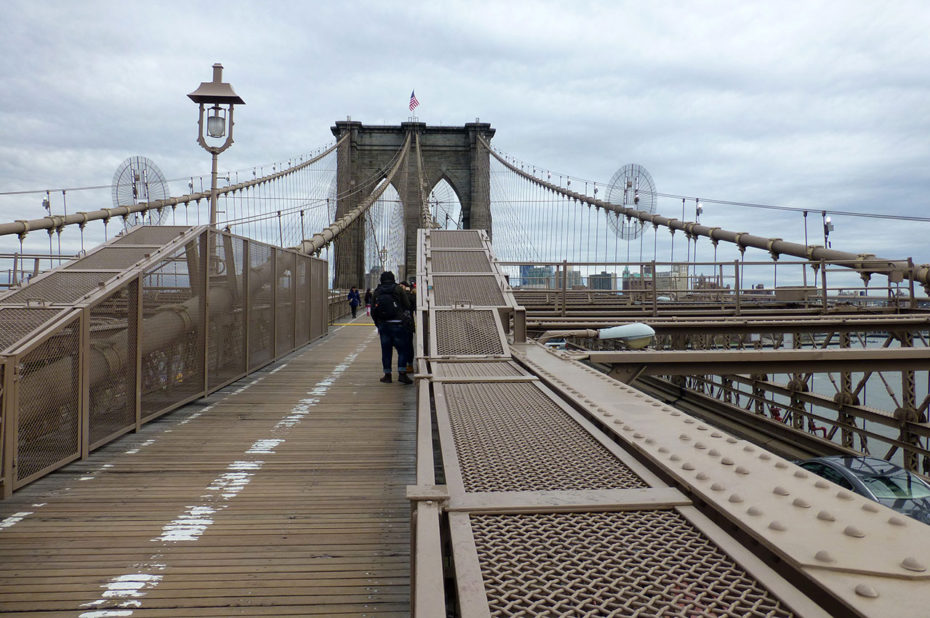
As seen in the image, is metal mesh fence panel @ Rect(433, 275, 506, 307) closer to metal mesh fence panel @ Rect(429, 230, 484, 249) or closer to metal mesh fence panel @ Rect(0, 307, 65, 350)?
metal mesh fence panel @ Rect(429, 230, 484, 249)

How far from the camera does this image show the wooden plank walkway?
2.50 meters

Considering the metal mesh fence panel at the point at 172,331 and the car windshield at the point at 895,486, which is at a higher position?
the metal mesh fence panel at the point at 172,331

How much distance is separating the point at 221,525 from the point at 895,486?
699 cm

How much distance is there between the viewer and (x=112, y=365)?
470cm

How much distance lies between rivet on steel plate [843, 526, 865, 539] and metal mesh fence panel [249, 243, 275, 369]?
24.3ft

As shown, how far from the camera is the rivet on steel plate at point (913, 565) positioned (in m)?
1.36

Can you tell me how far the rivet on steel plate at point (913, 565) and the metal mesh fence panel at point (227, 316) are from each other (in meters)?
6.41

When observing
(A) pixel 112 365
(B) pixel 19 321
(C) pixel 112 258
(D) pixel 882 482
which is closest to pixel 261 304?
(C) pixel 112 258

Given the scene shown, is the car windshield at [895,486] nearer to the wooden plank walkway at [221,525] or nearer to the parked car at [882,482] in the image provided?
the parked car at [882,482]

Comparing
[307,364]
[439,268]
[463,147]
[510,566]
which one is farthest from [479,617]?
[463,147]

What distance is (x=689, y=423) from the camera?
9.03 feet

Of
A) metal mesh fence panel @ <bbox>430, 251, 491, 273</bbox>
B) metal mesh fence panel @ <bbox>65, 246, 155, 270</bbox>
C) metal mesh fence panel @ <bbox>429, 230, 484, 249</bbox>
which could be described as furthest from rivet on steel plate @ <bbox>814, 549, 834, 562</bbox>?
metal mesh fence panel @ <bbox>429, 230, 484, 249</bbox>

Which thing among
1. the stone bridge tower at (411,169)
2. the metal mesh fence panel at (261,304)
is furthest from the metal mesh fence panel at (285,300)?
the stone bridge tower at (411,169)

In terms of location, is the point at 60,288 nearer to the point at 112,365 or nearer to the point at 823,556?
the point at 112,365
